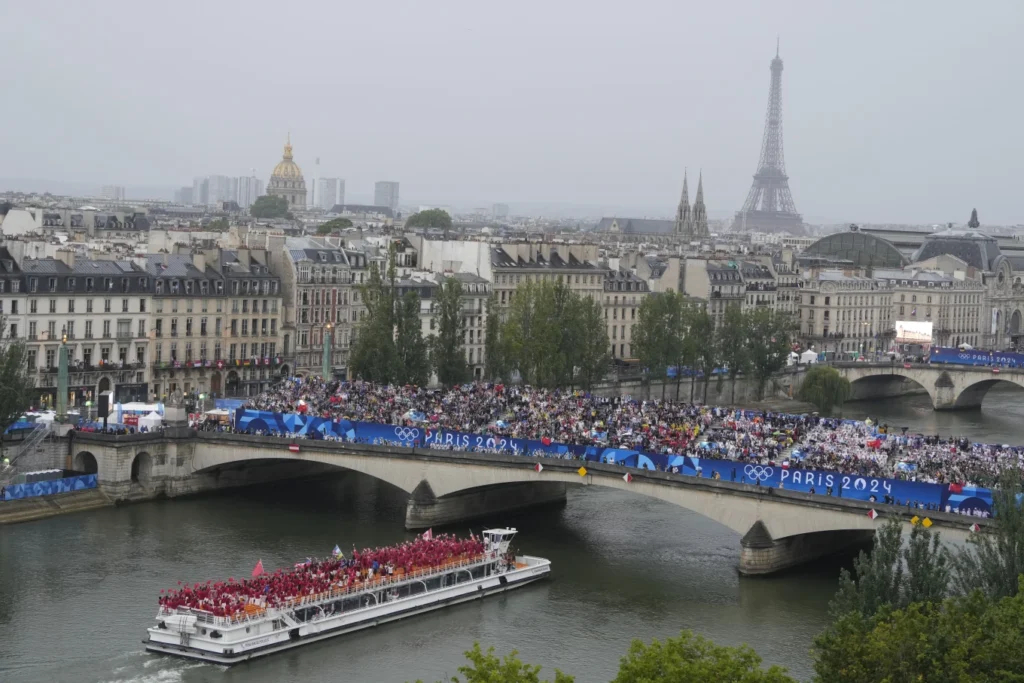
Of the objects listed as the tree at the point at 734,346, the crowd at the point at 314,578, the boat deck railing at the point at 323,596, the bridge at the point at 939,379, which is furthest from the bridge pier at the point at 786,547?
the bridge at the point at 939,379

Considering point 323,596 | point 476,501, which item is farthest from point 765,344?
point 323,596

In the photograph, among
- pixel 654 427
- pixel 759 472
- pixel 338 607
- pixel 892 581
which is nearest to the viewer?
pixel 892 581

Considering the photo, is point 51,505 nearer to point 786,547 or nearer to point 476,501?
point 476,501

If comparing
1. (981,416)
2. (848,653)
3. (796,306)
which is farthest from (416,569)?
(796,306)

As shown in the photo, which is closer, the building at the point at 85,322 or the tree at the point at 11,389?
the tree at the point at 11,389

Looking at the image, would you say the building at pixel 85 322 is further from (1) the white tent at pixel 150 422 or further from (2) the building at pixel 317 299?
(1) the white tent at pixel 150 422

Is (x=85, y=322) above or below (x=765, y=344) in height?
above

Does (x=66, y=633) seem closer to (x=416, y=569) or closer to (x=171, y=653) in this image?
(x=171, y=653)
